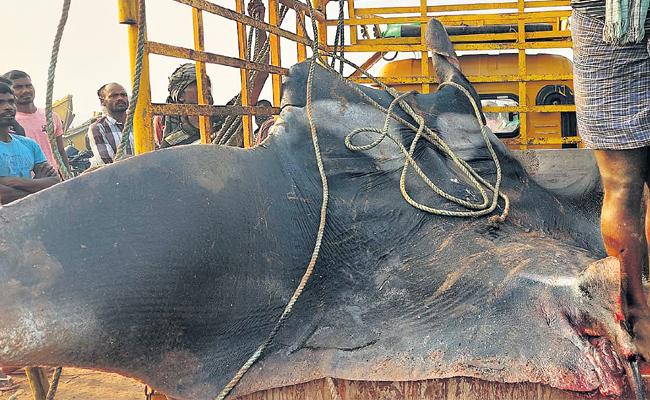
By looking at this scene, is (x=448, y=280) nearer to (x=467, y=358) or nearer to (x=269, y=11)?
(x=467, y=358)

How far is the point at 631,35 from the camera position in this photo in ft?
5.69

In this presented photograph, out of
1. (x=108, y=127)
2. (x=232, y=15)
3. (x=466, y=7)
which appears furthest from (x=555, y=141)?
(x=108, y=127)

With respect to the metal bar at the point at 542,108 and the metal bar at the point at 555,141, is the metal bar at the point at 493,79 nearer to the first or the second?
the metal bar at the point at 542,108

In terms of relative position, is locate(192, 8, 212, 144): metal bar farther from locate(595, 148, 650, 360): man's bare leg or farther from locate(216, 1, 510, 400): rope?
locate(595, 148, 650, 360): man's bare leg

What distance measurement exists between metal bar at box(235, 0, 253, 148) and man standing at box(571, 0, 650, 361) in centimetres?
180

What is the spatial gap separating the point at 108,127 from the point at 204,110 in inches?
86.5

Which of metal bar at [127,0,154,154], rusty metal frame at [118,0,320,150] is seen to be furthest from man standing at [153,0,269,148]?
metal bar at [127,0,154,154]

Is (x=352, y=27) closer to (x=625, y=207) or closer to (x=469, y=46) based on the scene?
(x=469, y=46)

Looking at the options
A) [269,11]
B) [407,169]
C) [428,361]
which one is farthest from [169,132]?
[428,361]

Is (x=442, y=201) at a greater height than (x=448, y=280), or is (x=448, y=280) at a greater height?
(x=442, y=201)

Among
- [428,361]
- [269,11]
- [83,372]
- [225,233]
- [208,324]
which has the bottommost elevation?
[83,372]

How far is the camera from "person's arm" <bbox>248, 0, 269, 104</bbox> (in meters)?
3.63

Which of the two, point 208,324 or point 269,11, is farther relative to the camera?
point 269,11

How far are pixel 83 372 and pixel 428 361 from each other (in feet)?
10.7
